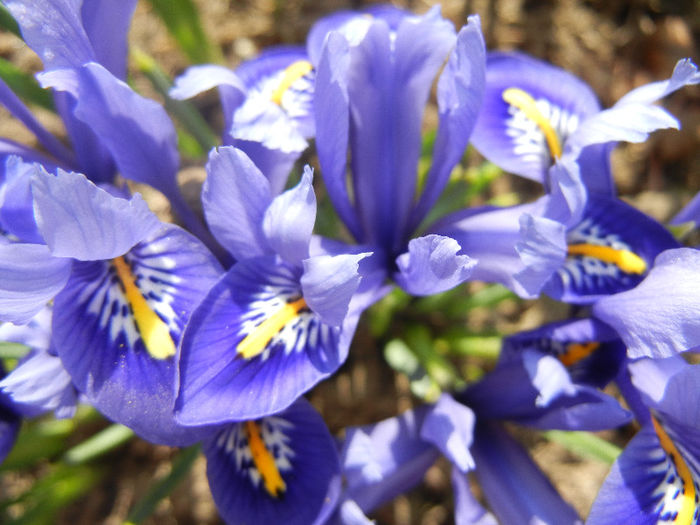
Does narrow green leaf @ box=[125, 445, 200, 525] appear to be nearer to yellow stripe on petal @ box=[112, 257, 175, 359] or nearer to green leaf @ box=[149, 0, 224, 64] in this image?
yellow stripe on petal @ box=[112, 257, 175, 359]

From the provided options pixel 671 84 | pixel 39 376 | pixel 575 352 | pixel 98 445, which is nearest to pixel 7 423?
pixel 39 376

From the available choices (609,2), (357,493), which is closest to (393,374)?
(357,493)

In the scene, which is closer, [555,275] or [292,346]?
[292,346]

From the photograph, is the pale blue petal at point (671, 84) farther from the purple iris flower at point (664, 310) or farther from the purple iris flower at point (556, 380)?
the purple iris flower at point (556, 380)

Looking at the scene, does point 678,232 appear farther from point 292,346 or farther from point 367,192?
point 292,346

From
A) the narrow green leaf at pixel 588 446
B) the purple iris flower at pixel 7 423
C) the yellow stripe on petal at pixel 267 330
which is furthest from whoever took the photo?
the narrow green leaf at pixel 588 446

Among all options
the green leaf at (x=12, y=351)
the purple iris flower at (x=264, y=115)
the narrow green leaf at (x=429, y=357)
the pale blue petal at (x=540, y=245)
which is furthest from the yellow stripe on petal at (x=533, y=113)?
the green leaf at (x=12, y=351)

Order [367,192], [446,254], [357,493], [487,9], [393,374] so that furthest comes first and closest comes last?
1. [487,9]
2. [393,374]
3. [367,192]
4. [357,493]
5. [446,254]
